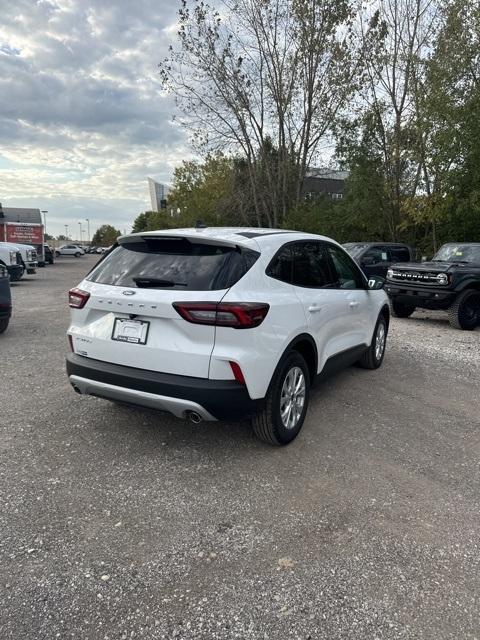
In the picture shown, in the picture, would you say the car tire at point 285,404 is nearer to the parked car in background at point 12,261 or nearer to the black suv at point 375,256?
the black suv at point 375,256

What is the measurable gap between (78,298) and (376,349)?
3900mm

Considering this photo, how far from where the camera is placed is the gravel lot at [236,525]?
2129 millimetres

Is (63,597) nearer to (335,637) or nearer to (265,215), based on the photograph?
(335,637)

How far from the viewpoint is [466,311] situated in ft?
31.1

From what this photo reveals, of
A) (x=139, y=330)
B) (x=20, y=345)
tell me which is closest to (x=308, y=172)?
(x=20, y=345)

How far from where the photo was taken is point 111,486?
317 cm

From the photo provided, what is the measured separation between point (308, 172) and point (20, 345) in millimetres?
21147

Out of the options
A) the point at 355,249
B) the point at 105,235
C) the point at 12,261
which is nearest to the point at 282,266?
the point at 355,249

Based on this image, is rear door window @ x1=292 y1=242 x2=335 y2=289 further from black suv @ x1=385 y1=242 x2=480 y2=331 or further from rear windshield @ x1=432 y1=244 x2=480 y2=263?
rear windshield @ x1=432 y1=244 x2=480 y2=263

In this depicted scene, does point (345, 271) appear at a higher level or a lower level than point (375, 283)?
higher

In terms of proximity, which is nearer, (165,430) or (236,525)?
(236,525)

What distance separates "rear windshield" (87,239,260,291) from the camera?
10.7 ft

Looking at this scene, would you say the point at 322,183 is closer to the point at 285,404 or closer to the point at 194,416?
the point at 285,404

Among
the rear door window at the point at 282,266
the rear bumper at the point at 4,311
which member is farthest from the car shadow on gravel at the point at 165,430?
the rear bumper at the point at 4,311
